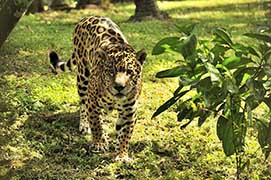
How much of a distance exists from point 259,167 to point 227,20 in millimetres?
9827

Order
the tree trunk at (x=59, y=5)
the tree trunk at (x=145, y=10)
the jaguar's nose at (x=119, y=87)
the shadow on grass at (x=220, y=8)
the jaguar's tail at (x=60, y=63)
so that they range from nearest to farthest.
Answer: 1. the jaguar's nose at (x=119, y=87)
2. the jaguar's tail at (x=60, y=63)
3. the tree trunk at (x=145, y=10)
4. the tree trunk at (x=59, y=5)
5. the shadow on grass at (x=220, y=8)

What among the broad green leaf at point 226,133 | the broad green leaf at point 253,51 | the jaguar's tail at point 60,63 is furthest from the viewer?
the jaguar's tail at point 60,63

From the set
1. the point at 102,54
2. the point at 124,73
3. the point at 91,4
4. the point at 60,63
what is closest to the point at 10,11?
the point at 102,54

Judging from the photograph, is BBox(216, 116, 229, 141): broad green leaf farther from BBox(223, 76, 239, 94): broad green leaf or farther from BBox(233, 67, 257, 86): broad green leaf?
BBox(223, 76, 239, 94): broad green leaf

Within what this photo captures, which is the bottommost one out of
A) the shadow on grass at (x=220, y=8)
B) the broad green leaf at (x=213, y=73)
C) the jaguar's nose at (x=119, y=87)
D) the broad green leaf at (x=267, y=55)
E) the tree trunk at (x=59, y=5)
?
the shadow on grass at (x=220, y=8)

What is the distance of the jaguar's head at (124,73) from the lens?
5.69 meters

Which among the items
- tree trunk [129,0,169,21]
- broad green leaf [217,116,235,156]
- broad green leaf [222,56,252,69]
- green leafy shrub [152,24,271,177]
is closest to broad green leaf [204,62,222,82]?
green leafy shrub [152,24,271,177]

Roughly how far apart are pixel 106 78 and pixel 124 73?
24cm

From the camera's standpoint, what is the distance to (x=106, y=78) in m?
5.85

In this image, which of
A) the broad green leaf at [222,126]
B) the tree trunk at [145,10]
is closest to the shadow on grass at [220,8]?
the tree trunk at [145,10]

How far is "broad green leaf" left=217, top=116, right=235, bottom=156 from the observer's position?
15.1ft

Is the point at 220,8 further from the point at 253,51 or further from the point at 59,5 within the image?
the point at 253,51

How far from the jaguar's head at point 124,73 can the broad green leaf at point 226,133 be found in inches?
51.4

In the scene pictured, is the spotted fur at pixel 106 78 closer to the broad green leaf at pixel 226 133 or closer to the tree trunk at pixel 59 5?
the broad green leaf at pixel 226 133
